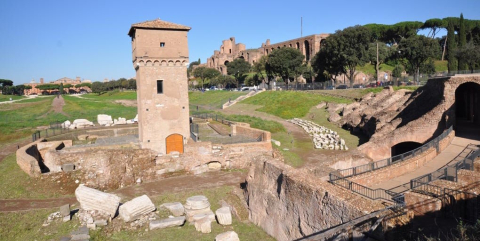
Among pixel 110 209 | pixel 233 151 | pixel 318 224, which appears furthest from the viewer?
pixel 233 151

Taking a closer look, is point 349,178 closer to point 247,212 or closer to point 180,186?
point 247,212

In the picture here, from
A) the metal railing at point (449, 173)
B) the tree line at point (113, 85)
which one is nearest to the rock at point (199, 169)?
the metal railing at point (449, 173)

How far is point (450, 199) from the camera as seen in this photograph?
377 inches

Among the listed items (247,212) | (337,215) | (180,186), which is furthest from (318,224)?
(180,186)

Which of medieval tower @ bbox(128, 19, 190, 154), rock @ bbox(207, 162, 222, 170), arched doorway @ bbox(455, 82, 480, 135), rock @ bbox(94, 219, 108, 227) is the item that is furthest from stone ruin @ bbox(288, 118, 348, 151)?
rock @ bbox(94, 219, 108, 227)

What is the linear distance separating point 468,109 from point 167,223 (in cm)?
2173

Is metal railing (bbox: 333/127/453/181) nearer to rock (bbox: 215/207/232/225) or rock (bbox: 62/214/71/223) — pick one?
rock (bbox: 215/207/232/225)

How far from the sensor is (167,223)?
12938mm

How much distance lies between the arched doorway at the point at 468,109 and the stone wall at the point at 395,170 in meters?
6.15

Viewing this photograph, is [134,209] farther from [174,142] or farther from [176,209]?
[174,142]

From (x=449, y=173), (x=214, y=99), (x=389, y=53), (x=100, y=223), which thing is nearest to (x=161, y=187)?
(x=100, y=223)

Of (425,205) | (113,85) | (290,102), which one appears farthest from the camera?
(113,85)

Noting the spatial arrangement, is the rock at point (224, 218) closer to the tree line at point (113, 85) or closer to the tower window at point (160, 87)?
Answer: the tower window at point (160, 87)

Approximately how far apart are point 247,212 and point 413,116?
15.2 meters
